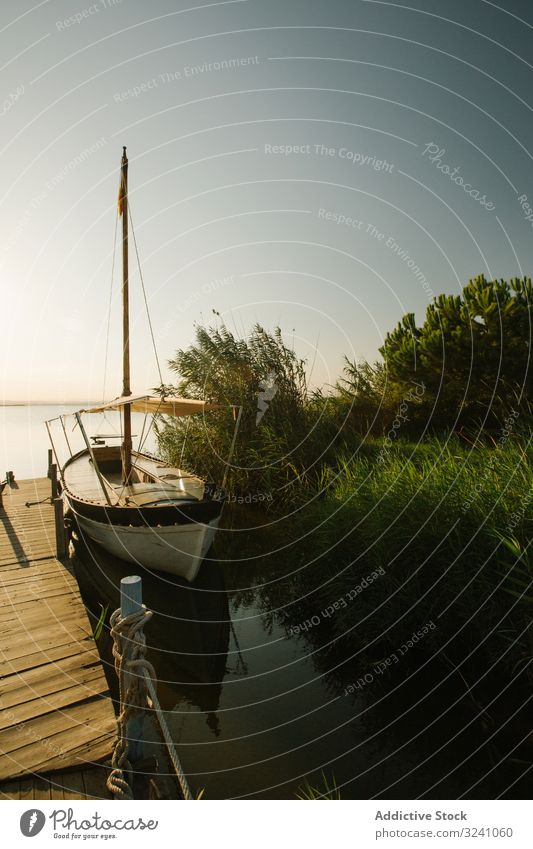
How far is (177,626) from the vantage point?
22.2 ft

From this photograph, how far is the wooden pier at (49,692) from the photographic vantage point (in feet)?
9.89

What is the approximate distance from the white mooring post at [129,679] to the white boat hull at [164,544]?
4154 mm

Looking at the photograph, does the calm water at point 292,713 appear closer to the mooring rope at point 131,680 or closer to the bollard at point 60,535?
the bollard at point 60,535

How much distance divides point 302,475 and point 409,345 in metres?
7.69

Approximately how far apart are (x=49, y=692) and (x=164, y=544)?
11.6ft

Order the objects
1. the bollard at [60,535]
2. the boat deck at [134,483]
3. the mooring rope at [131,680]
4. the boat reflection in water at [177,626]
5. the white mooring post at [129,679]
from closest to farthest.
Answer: the mooring rope at [131,680], the white mooring post at [129,679], the boat reflection in water at [177,626], the bollard at [60,535], the boat deck at [134,483]

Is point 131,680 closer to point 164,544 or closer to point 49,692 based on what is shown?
point 49,692

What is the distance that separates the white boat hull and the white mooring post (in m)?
4.15

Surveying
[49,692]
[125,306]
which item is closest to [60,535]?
[49,692]

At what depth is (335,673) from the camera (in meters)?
5.59

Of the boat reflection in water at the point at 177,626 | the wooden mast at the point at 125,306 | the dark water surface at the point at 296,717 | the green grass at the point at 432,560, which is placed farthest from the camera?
the wooden mast at the point at 125,306

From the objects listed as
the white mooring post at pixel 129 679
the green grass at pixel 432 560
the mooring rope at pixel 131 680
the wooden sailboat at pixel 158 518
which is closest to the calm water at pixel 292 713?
the green grass at pixel 432 560
